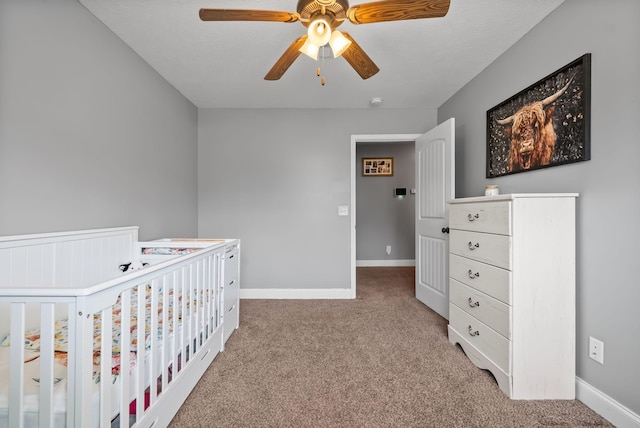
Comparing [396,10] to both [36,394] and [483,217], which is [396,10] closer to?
[483,217]

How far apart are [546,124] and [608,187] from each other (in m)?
0.54

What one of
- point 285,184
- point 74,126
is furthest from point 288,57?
point 285,184

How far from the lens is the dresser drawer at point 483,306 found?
1432 millimetres

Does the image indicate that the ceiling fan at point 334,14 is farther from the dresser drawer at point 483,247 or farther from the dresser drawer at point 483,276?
the dresser drawer at point 483,276

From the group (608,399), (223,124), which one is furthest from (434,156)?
(223,124)

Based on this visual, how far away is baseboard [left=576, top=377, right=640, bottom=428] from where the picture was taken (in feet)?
3.86

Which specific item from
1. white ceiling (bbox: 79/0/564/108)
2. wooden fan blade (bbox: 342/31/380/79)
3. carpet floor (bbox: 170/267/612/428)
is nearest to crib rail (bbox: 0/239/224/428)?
carpet floor (bbox: 170/267/612/428)

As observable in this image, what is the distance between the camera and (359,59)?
1466 mm

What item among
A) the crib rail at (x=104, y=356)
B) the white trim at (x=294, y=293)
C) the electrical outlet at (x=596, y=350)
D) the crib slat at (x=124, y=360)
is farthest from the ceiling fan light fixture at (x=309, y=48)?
the white trim at (x=294, y=293)

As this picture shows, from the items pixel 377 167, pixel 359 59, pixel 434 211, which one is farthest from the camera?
pixel 377 167

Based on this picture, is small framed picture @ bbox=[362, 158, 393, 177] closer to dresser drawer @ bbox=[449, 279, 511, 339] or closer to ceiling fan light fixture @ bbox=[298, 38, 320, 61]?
dresser drawer @ bbox=[449, 279, 511, 339]

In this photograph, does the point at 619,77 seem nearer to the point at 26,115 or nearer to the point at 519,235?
the point at 519,235

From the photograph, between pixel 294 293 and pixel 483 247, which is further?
pixel 294 293

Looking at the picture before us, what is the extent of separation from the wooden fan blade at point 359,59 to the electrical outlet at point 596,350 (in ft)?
6.14
